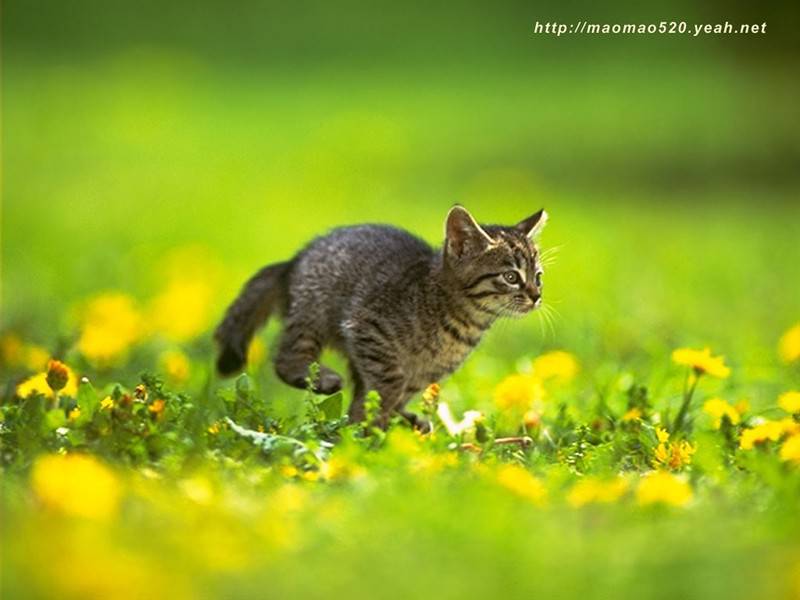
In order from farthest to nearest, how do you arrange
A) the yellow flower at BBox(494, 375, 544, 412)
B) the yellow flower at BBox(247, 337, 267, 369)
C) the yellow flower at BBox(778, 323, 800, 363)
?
1. the yellow flower at BBox(247, 337, 267, 369)
2. the yellow flower at BBox(778, 323, 800, 363)
3. the yellow flower at BBox(494, 375, 544, 412)

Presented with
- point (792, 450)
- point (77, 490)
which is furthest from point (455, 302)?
point (77, 490)

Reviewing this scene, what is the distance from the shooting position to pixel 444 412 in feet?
20.9

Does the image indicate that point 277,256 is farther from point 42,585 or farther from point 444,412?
point 42,585

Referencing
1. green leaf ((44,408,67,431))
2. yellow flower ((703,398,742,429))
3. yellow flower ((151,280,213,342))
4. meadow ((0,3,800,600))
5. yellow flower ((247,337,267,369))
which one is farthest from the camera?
yellow flower ((151,280,213,342))

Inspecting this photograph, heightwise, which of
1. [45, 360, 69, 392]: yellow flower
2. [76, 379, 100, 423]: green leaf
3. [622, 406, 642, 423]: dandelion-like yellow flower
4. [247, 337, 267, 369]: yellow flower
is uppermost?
[247, 337, 267, 369]: yellow flower

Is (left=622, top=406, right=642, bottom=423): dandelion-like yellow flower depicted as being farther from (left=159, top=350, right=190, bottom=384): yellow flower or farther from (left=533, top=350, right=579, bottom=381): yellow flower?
(left=159, top=350, right=190, bottom=384): yellow flower

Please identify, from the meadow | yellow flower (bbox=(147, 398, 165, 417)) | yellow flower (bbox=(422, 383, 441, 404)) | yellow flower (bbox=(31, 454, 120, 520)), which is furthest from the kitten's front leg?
yellow flower (bbox=(31, 454, 120, 520))

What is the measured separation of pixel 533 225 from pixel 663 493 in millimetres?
3040

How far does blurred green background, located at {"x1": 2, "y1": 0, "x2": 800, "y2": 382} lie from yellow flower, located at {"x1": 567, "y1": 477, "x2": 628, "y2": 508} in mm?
3298

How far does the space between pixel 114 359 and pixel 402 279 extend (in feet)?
4.37

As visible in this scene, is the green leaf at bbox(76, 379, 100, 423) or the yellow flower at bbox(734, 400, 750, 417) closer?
the green leaf at bbox(76, 379, 100, 423)

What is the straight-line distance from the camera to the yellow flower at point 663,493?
15.1ft

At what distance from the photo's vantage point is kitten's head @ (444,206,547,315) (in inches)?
285

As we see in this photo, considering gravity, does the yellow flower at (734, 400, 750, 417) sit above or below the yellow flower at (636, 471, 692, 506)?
above
